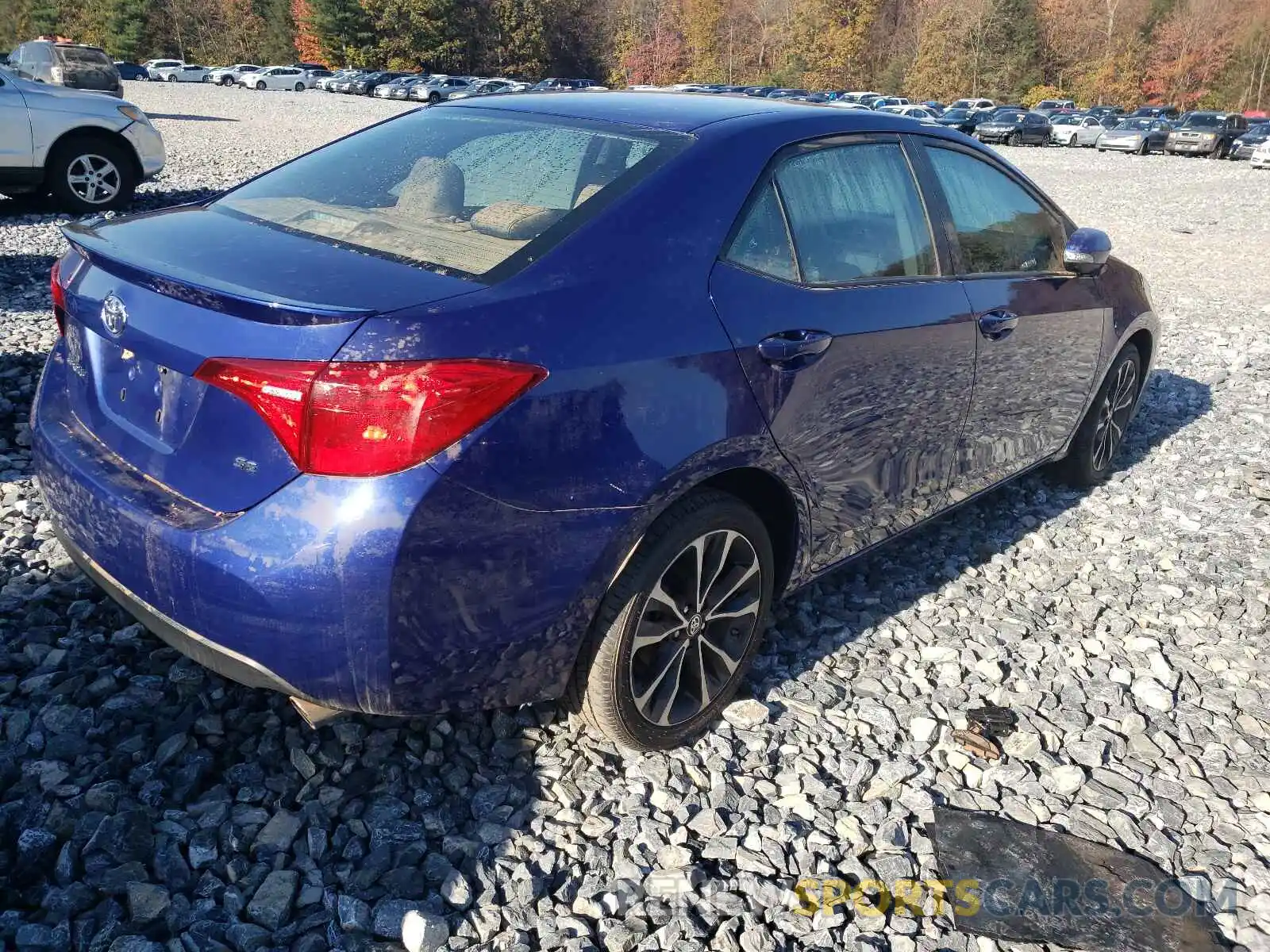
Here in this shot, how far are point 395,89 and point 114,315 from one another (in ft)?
182

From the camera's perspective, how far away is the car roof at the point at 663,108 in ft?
9.51

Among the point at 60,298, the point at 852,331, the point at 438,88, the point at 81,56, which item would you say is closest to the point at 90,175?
the point at 60,298

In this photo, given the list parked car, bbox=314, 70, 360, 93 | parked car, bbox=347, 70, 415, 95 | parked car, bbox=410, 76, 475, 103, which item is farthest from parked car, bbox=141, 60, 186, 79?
parked car, bbox=410, 76, 475, 103

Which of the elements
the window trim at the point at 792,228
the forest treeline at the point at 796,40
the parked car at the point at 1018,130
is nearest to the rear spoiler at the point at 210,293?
the window trim at the point at 792,228

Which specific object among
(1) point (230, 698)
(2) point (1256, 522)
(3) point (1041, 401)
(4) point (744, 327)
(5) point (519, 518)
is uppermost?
(4) point (744, 327)

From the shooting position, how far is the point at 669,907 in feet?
7.60

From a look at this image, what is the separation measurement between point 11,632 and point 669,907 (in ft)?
7.15

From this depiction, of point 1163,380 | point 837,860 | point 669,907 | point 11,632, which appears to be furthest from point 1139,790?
point 1163,380

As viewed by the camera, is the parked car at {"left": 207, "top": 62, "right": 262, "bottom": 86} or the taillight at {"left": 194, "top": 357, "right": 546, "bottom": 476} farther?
the parked car at {"left": 207, "top": 62, "right": 262, "bottom": 86}

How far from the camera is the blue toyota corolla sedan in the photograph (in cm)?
202

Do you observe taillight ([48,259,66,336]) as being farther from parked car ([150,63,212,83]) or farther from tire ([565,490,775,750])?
parked car ([150,63,212,83])

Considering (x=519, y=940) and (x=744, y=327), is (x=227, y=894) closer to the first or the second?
(x=519, y=940)

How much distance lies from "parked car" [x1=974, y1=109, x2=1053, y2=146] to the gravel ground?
131ft

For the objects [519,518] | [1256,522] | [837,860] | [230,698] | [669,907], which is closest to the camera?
[519,518]
